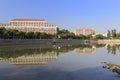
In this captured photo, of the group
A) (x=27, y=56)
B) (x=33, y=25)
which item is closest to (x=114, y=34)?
(x=33, y=25)

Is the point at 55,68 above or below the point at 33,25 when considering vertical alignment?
below

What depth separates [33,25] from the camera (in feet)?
493

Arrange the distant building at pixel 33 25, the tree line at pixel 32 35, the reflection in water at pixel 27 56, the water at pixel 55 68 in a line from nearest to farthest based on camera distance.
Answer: the water at pixel 55 68 → the reflection in water at pixel 27 56 → the tree line at pixel 32 35 → the distant building at pixel 33 25

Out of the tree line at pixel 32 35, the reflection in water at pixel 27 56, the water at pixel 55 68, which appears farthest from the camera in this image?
the tree line at pixel 32 35

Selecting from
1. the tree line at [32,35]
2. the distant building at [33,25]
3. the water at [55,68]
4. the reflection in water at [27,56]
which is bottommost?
the water at [55,68]

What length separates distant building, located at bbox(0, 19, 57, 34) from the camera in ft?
481

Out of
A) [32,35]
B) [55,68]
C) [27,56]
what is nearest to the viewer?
[55,68]

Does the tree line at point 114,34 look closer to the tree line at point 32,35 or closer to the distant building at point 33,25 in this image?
the tree line at point 32,35

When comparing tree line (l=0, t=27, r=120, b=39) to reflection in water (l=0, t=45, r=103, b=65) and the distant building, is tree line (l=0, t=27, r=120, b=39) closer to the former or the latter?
the distant building

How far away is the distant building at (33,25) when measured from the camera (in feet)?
481

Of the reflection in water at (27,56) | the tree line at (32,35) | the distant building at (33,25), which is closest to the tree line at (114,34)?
the tree line at (32,35)

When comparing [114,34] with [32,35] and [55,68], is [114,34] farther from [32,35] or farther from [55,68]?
[55,68]

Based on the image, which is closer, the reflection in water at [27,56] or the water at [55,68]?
the water at [55,68]

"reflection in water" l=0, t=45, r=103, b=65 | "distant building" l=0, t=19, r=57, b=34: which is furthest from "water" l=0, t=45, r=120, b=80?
"distant building" l=0, t=19, r=57, b=34
